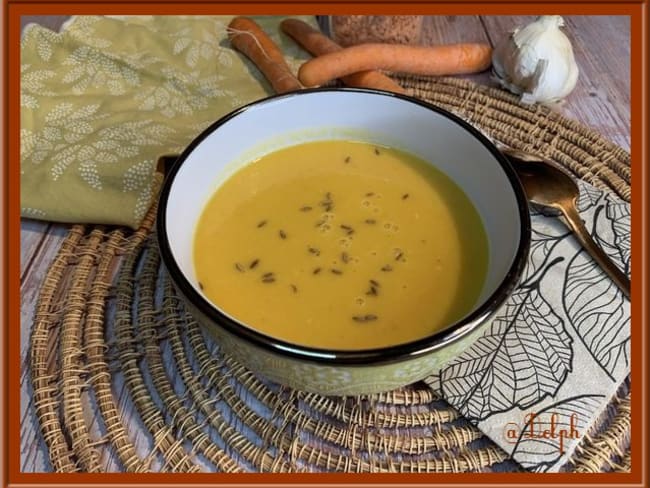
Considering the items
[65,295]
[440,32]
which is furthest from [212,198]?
[440,32]

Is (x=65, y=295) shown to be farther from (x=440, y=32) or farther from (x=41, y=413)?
(x=440, y=32)

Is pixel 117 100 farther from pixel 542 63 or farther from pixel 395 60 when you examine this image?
pixel 542 63

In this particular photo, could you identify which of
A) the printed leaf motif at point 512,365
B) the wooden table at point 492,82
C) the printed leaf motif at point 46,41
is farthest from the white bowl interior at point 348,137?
the printed leaf motif at point 46,41

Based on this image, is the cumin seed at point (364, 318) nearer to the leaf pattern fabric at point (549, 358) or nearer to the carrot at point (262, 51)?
the leaf pattern fabric at point (549, 358)

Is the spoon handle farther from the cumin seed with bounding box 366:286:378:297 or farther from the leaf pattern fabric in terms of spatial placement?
the cumin seed with bounding box 366:286:378:297

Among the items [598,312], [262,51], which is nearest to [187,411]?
[598,312]

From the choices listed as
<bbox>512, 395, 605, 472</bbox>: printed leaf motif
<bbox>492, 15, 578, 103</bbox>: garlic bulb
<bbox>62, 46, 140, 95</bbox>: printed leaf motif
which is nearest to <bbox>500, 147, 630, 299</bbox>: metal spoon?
<bbox>512, 395, 605, 472</bbox>: printed leaf motif
